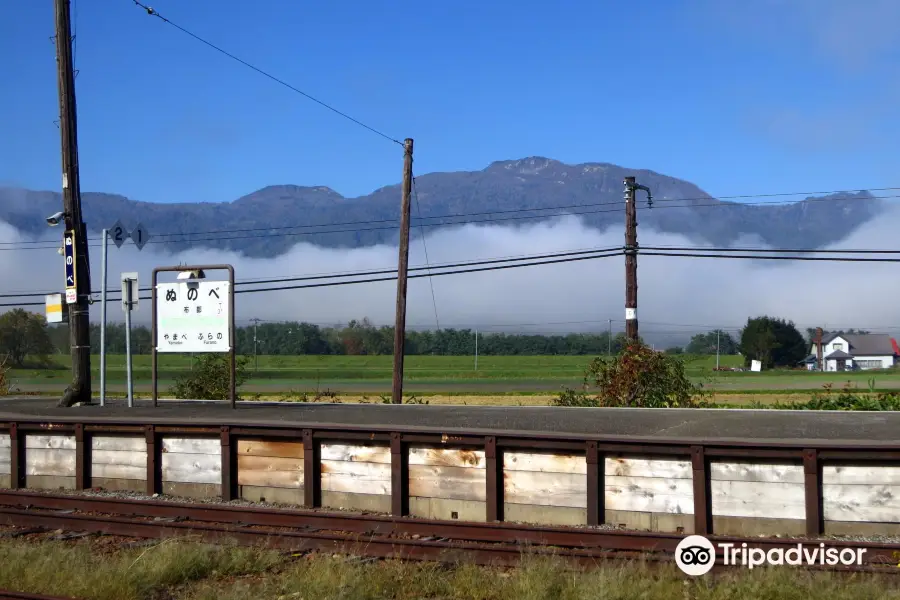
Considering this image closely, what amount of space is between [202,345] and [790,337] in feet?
399

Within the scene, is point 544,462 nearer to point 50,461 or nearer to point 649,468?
point 649,468

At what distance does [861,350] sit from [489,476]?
170m

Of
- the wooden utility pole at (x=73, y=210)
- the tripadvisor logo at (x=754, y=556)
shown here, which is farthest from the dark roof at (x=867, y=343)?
the tripadvisor logo at (x=754, y=556)

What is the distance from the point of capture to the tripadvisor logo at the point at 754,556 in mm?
8328

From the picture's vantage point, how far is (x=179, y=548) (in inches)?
359

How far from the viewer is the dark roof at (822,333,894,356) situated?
159 m

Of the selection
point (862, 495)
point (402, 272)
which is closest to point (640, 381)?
point (402, 272)

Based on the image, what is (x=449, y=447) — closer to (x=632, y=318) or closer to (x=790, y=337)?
(x=632, y=318)

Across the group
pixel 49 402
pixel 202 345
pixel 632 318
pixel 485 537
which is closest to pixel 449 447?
pixel 485 537

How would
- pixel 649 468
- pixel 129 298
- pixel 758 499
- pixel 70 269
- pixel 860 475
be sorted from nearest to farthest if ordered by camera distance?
pixel 860 475, pixel 758 499, pixel 649 468, pixel 129 298, pixel 70 269

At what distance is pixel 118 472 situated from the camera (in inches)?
512

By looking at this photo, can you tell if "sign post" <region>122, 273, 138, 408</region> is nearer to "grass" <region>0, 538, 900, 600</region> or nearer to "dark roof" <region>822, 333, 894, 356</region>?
"grass" <region>0, 538, 900, 600</region>

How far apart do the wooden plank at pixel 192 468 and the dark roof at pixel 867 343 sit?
535 ft

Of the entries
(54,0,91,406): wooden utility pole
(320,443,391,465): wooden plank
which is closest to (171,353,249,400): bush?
(54,0,91,406): wooden utility pole
